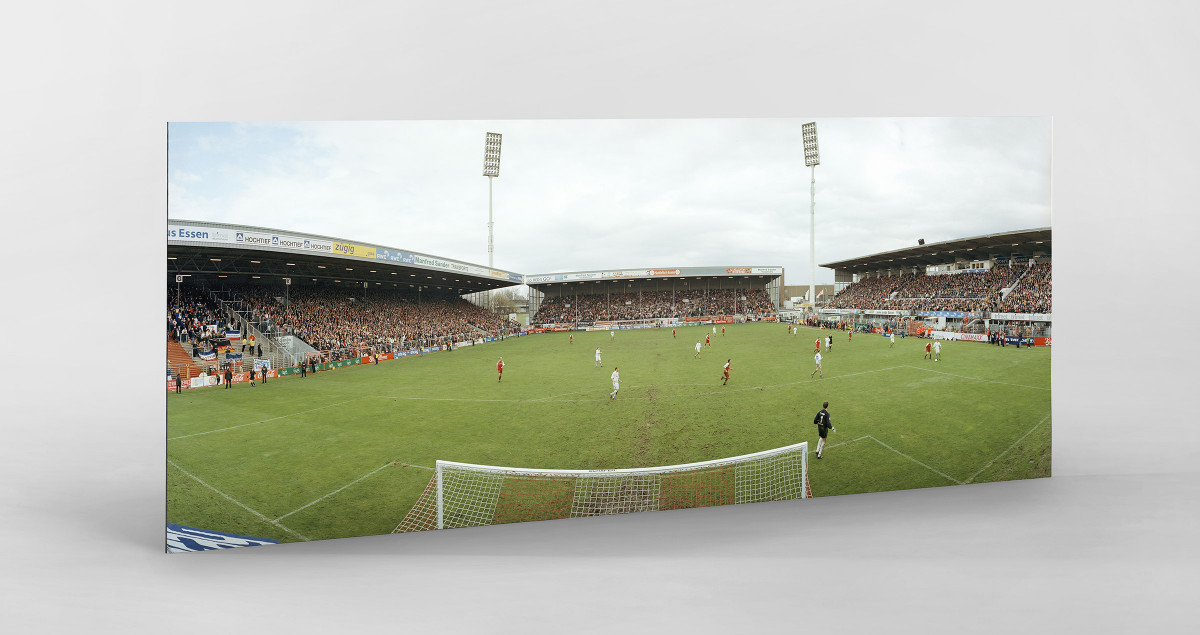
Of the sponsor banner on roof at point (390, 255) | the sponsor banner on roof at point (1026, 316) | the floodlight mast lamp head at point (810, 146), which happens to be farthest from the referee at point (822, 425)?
the sponsor banner on roof at point (390, 255)

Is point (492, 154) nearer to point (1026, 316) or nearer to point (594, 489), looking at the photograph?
point (594, 489)

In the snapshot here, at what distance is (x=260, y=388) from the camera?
6.69 metres

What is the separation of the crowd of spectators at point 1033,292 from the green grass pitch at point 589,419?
0.74 metres

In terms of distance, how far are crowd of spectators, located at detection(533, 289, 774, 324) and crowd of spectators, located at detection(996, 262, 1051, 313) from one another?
14.3 ft

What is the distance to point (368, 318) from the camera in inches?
308

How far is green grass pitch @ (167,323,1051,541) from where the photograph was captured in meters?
6.14

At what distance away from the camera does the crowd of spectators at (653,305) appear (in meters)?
8.16

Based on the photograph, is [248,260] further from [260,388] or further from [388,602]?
[388,602]

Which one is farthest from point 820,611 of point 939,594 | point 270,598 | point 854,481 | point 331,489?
point 331,489

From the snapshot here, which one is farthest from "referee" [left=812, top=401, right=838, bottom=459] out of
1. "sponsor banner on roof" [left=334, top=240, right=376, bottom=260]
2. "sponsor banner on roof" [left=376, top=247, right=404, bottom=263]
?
"sponsor banner on roof" [left=334, top=240, right=376, bottom=260]

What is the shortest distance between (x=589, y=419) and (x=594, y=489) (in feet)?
3.28

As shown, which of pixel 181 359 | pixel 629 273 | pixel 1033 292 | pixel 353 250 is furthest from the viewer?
pixel 1033 292

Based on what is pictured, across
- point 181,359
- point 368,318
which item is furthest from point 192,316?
point 368,318
